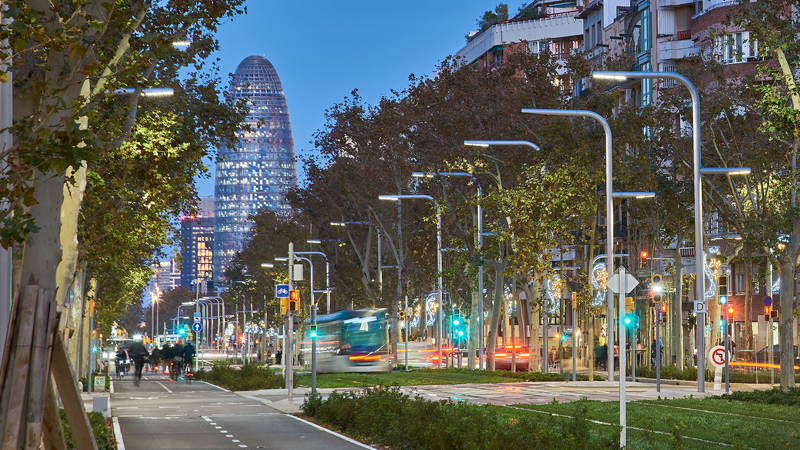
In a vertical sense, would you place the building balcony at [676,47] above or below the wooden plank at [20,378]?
above

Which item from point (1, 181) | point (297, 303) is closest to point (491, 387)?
point (297, 303)

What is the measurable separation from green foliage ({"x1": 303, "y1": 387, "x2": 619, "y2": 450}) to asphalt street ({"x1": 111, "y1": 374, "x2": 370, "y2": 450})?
0.54 m

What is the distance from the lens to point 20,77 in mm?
12312

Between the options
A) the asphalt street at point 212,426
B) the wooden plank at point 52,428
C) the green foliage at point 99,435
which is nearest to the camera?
the wooden plank at point 52,428

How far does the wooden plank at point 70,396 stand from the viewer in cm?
1122

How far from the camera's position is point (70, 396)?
11.6m

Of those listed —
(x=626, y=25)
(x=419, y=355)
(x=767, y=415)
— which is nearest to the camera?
(x=767, y=415)

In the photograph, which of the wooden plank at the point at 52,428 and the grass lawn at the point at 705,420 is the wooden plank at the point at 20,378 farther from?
the grass lawn at the point at 705,420

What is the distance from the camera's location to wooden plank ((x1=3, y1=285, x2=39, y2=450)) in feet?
33.6

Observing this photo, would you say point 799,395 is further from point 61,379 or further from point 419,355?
point 419,355

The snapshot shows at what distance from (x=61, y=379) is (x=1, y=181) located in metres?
4.09

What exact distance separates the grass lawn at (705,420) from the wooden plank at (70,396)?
618 centimetres

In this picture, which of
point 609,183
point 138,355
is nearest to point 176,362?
point 138,355

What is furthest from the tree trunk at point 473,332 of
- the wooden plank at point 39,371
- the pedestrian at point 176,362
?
the wooden plank at point 39,371
